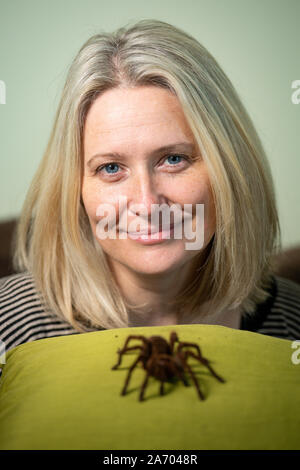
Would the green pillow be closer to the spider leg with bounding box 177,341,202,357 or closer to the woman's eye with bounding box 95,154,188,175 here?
the spider leg with bounding box 177,341,202,357

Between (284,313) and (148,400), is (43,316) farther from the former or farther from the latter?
(284,313)

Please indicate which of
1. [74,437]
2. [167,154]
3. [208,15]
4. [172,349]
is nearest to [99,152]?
[167,154]

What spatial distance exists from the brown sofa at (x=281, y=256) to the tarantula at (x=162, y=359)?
95 centimetres

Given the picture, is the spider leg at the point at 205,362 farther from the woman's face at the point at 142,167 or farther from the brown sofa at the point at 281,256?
the brown sofa at the point at 281,256

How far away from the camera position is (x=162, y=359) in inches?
26.2

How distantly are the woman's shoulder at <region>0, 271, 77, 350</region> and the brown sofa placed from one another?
50 cm

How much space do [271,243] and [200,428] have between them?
685 mm

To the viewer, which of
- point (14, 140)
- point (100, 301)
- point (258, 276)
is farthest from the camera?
point (14, 140)

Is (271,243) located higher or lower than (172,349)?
higher

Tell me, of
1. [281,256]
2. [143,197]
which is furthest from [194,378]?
[281,256]

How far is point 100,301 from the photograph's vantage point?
3.43 ft

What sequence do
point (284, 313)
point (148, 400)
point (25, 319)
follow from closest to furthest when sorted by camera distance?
1. point (148, 400)
2. point (25, 319)
3. point (284, 313)

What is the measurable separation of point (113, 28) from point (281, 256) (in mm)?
847

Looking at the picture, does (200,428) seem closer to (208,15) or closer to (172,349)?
(172,349)
